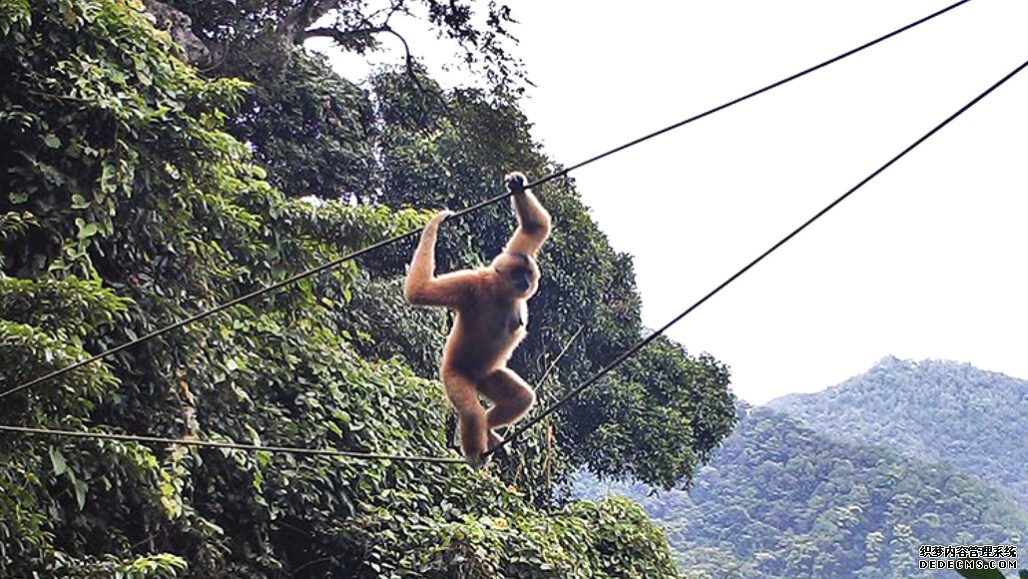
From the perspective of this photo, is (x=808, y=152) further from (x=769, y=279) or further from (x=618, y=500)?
(x=618, y=500)

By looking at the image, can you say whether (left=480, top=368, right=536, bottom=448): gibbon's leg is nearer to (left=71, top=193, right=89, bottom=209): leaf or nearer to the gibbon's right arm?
the gibbon's right arm

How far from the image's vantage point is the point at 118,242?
481 centimetres

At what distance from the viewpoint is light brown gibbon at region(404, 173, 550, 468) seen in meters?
3.56

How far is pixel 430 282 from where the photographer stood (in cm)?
355

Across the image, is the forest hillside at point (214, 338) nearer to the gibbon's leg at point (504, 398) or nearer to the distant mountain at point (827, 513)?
the gibbon's leg at point (504, 398)

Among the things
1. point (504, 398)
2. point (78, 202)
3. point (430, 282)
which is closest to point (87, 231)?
point (78, 202)

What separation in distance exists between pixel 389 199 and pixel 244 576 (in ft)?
16.3

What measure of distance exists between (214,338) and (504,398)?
1680 mm

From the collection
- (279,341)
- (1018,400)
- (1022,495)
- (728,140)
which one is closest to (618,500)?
(279,341)

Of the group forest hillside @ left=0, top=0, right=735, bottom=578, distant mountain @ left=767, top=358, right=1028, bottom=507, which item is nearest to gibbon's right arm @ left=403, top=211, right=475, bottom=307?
forest hillside @ left=0, top=0, right=735, bottom=578

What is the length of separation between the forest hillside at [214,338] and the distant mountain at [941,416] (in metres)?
10.8

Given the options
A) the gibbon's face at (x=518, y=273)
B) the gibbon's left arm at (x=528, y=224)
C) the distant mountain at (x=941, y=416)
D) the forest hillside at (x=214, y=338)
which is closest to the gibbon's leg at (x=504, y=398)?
the gibbon's face at (x=518, y=273)

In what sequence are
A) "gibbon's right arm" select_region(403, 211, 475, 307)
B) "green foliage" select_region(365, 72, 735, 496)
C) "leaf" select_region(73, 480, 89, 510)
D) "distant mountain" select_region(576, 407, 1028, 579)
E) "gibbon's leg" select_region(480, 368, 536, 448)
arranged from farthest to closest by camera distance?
"distant mountain" select_region(576, 407, 1028, 579) < "green foliage" select_region(365, 72, 735, 496) < "leaf" select_region(73, 480, 89, 510) < "gibbon's leg" select_region(480, 368, 536, 448) < "gibbon's right arm" select_region(403, 211, 475, 307)

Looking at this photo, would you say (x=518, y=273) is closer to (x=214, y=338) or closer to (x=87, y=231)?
(x=87, y=231)
